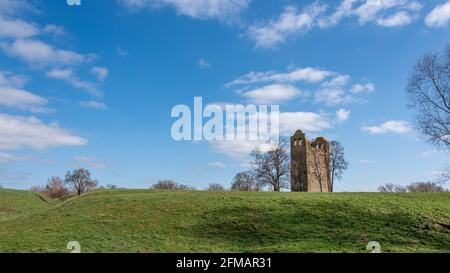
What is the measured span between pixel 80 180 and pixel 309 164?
45.5 metres

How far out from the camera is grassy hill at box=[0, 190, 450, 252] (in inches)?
640

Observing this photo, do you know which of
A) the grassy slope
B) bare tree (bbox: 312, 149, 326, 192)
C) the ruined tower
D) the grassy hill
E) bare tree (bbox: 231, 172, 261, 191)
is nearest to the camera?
the grassy hill

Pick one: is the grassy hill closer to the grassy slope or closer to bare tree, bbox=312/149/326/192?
the grassy slope

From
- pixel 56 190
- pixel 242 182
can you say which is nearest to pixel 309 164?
pixel 242 182

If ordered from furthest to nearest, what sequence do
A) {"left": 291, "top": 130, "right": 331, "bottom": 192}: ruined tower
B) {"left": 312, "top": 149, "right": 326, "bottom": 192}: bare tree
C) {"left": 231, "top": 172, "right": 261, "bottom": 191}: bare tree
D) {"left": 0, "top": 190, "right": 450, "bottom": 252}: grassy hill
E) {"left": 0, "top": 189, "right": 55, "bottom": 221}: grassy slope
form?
1. {"left": 231, "top": 172, "right": 261, "bottom": 191}: bare tree
2. {"left": 312, "top": 149, "right": 326, "bottom": 192}: bare tree
3. {"left": 291, "top": 130, "right": 331, "bottom": 192}: ruined tower
4. {"left": 0, "top": 189, "right": 55, "bottom": 221}: grassy slope
5. {"left": 0, "top": 190, "right": 450, "bottom": 252}: grassy hill

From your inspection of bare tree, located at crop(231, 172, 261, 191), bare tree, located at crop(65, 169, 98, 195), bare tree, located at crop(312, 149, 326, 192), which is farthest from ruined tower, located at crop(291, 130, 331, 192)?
bare tree, located at crop(65, 169, 98, 195)

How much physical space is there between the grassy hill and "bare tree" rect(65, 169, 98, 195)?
5234cm

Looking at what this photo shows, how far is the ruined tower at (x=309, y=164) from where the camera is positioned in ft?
184

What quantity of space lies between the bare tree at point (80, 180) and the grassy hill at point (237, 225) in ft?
172

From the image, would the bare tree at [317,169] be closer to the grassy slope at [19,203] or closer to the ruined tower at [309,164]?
the ruined tower at [309,164]

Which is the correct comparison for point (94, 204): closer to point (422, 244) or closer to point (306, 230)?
point (306, 230)

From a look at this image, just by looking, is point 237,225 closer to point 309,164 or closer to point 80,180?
point 309,164
